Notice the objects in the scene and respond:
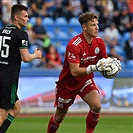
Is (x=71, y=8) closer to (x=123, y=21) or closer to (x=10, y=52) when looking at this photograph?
(x=123, y=21)

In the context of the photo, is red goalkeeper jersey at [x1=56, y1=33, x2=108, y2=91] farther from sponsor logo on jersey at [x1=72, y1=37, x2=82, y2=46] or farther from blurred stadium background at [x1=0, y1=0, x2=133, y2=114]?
blurred stadium background at [x1=0, y1=0, x2=133, y2=114]

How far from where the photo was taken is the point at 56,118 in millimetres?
9789

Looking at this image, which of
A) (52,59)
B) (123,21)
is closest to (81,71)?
(52,59)

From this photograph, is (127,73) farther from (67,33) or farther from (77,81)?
(77,81)

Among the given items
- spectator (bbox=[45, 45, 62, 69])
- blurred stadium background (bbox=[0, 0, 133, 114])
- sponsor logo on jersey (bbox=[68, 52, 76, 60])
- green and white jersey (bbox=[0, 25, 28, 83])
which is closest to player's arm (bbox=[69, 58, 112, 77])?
sponsor logo on jersey (bbox=[68, 52, 76, 60])

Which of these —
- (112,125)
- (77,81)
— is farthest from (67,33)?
(77,81)

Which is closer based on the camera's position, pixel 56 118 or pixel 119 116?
pixel 56 118

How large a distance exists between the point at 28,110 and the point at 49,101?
25.8 inches

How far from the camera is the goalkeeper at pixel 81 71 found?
30.4 ft

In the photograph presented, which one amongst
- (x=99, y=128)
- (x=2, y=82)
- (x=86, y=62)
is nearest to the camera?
(x=2, y=82)

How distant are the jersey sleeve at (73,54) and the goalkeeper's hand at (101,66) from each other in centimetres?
37

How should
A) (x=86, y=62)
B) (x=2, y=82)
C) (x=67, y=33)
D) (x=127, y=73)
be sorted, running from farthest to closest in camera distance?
1. (x=67, y=33)
2. (x=127, y=73)
3. (x=86, y=62)
4. (x=2, y=82)

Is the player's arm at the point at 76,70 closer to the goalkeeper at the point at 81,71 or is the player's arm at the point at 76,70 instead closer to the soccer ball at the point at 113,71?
the goalkeeper at the point at 81,71

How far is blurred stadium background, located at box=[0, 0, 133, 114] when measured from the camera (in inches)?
631
